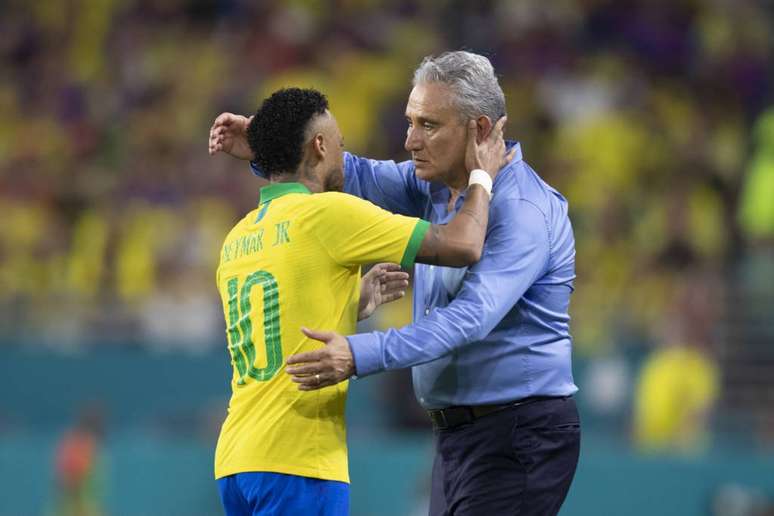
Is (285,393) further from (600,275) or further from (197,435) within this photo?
(600,275)

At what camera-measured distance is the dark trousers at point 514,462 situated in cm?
486

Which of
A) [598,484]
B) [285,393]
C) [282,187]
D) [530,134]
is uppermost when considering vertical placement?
[530,134]

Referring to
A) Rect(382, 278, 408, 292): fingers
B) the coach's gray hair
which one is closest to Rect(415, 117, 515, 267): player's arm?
the coach's gray hair

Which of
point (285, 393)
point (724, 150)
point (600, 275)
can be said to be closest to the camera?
point (285, 393)

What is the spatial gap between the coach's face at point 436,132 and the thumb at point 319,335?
81 centimetres

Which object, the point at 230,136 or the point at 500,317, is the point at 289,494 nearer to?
the point at 500,317

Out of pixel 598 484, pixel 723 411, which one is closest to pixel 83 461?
pixel 598 484

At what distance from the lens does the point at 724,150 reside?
12.8 metres

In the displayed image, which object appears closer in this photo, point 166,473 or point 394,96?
point 166,473

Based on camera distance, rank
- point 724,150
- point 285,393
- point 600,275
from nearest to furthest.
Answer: point 285,393, point 600,275, point 724,150

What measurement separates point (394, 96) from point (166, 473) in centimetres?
465

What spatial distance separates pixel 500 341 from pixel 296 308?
0.73m

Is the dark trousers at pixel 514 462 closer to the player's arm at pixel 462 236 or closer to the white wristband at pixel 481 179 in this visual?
the player's arm at pixel 462 236

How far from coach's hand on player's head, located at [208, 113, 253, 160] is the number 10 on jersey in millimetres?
737
